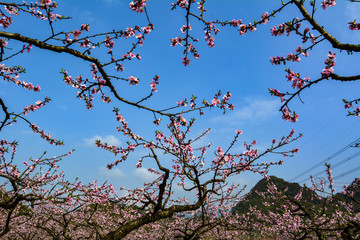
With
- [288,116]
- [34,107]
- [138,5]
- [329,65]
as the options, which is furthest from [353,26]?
[34,107]

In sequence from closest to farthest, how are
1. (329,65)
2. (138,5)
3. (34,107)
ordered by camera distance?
(329,65)
(138,5)
(34,107)

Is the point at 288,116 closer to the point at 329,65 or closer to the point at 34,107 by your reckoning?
the point at 329,65

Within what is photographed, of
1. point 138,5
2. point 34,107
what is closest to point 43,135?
point 34,107

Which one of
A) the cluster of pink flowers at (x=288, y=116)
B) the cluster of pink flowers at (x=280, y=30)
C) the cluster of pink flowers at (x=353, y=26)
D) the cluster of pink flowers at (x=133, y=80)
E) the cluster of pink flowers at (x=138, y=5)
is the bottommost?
the cluster of pink flowers at (x=288, y=116)

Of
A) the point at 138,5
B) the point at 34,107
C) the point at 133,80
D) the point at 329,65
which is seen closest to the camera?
the point at 329,65

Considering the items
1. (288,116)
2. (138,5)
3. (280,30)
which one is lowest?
(288,116)

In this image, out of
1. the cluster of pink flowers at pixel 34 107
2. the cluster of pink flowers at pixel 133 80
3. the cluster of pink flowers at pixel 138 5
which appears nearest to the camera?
the cluster of pink flowers at pixel 138 5

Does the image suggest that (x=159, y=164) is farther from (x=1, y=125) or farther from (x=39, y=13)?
(x=39, y=13)

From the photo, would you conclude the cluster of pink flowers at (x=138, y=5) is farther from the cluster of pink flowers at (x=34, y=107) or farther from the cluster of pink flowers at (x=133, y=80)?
the cluster of pink flowers at (x=34, y=107)

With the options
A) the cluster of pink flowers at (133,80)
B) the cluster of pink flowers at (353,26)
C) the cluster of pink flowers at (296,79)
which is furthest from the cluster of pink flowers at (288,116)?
the cluster of pink flowers at (133,80)

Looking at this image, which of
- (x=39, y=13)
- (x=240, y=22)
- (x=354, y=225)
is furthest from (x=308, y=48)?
(x=39, y=13)

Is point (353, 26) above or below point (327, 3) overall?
below

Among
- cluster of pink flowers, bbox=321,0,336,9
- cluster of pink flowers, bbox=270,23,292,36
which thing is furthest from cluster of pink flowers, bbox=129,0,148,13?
cluster of pink flowers, bbox=321,0,336,9

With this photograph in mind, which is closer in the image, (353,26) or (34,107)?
(353,26)
